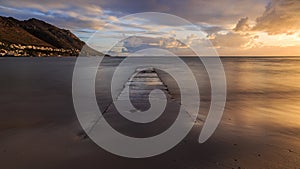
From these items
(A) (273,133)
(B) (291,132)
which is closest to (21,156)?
(A) (273,133)

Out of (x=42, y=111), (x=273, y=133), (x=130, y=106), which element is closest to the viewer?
(x=273, y=133)

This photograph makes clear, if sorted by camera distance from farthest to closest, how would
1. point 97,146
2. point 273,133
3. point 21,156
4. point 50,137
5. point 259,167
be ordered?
point 273,133 → point 50,137 → point 97,146 → point 21,156 → point 259,167

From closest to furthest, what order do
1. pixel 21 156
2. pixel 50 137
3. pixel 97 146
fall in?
pixel 21 156 < pixel 97 146 < pixel 50 137

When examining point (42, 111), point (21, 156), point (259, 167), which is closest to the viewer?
point (259, 167)

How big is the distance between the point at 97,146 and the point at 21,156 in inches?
74.0

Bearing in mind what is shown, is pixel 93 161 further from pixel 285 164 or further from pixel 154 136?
pixel 285 164

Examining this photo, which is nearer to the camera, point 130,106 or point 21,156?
point 21,156

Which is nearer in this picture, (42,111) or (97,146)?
(97,146)

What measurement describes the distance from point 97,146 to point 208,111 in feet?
21.3

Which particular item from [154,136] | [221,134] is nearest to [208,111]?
[221,134]

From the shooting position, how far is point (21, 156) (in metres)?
5.94

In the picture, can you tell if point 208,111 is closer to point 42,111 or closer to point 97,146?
point 97,146

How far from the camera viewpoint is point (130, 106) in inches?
489

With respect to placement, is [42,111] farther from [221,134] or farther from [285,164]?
[285,164]
